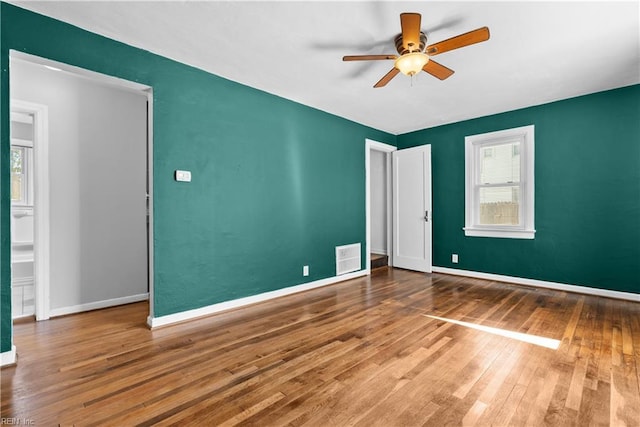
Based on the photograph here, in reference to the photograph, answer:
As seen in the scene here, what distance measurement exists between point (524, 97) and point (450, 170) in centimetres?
150

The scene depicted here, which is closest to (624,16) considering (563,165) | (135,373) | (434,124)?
(563,165)

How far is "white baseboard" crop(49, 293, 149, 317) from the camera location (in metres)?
3.14

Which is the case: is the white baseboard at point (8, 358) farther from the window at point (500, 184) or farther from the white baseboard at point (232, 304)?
the window at point (500, 184)

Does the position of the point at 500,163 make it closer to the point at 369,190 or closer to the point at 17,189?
the point at 369,190

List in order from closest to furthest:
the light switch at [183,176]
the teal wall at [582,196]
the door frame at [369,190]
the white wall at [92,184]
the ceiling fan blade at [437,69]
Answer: the ceiling fan blade at [437,69] < the light switch at [183,176] < the white wall at [92,184] < the teal wall at [582,196] < the door frame at [369,190]

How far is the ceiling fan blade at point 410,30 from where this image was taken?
2045 millimetres

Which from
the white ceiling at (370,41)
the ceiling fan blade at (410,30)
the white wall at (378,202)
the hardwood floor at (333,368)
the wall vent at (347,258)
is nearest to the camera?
the hardwood floor at (333,368)

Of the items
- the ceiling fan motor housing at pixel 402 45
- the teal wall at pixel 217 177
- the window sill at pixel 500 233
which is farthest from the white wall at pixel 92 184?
the window sill at pixel 500 233

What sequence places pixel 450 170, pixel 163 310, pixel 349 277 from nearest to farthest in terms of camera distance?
pixel 163 310 → pixel 349 277 → pixel 450 170

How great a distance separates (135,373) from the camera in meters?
2.00

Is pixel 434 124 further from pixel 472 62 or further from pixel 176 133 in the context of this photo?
pixel 176 133

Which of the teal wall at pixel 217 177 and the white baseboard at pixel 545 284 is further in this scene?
the white baseboard at pixel 545 284

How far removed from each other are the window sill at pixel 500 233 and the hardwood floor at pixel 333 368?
4.15ft

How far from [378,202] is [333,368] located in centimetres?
497
